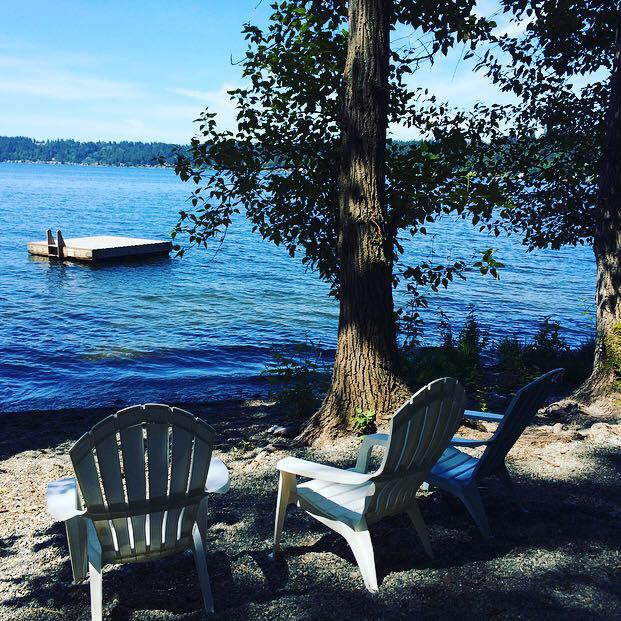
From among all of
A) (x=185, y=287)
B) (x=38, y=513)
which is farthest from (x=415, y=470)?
(x=185, y=287)

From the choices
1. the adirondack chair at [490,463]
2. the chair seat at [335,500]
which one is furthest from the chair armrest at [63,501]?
the adirondack chair at [490,463]

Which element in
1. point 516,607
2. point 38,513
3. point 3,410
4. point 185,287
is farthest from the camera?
point 185,287

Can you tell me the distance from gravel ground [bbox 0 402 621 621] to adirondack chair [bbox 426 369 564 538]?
0.71 ft

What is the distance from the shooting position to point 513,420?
14.1 ft

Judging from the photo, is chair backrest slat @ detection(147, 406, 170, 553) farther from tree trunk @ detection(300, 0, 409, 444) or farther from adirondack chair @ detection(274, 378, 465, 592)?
tree trunk @ detection(300, 0, 409, 444)

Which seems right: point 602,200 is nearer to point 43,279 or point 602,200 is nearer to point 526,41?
point 526,41

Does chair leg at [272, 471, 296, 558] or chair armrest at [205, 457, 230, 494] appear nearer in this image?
chair armrest at [205, 457, 230, 494]

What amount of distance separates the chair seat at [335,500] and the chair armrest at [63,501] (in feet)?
4.23

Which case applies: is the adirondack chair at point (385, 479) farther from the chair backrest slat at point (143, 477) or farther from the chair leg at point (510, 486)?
the chair leg at point (510, 486)

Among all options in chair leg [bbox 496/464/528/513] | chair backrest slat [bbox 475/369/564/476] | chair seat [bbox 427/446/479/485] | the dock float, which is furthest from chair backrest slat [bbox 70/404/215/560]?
the dock float

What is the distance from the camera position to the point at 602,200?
7.39 metres

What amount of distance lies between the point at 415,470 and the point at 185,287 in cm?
2435

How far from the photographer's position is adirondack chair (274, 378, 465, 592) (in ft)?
12.0

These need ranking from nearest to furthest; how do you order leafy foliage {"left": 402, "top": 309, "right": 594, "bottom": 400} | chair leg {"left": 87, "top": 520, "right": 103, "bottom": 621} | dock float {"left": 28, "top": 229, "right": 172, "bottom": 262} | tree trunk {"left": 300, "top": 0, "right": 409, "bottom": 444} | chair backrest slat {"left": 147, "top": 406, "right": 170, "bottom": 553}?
1. chair leg {"left": 87, "top": 520, "right": 103, "bottom": 621}
2. chair backrest slat {"left": 147, "top": 406, "right": 170, "bottom": 553}
3. tree trunk {"left": 300, "top": 0, "right": 409, "bottom": 444}
4. leafy foliage {"left": 402, "top": 309, "right": 594, "bottom": 400}
5. dock float {"left": 28, "top": 229, "right": 172, "bottom": 262}
